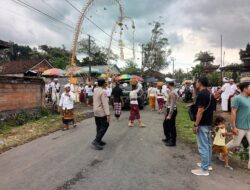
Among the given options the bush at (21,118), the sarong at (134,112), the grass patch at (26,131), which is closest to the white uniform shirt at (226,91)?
the sarong at (134,112)

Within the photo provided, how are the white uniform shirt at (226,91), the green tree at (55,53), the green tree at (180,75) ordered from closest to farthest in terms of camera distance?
the white uniform shirt at (226,91) < the green tree at (55,53) < the green tree at (180,75)

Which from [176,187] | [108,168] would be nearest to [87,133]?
[108,168]

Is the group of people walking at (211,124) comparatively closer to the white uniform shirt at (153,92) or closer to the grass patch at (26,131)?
the grass patch at (26,131)

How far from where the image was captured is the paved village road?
571 centimetres

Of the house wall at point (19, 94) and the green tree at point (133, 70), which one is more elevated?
the green tree at point (133, 70)

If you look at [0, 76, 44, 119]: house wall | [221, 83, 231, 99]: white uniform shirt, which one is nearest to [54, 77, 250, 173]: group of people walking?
[0, 76, 44, 119]: house wall

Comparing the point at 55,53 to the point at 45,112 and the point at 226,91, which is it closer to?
the point at 45,112

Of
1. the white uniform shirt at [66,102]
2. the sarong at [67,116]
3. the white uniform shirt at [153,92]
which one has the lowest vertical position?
the sarong at [67,116]

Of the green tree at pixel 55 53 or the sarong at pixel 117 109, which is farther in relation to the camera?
the green tree at pixel 55 53

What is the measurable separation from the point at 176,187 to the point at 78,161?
8.76 feet

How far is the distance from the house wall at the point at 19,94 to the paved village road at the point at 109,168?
4890mm

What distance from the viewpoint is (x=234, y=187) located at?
578cm

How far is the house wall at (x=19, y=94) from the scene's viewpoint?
45.5ft

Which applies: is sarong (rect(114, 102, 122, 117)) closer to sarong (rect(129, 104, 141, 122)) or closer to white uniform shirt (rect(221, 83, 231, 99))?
sarong (rect(129, 104, 141, 122))
